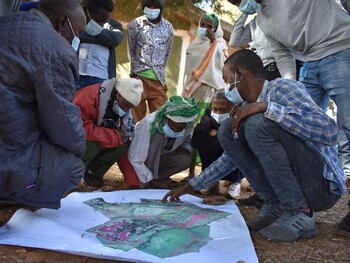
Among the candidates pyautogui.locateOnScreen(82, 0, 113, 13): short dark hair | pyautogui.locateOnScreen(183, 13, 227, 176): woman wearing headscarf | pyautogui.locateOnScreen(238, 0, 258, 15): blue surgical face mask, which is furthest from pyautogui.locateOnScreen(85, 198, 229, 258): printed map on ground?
pyautogui.locateOnScreen(183, 13, 227, 176): woman wearing headscarf

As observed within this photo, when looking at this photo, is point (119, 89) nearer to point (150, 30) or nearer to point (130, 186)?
point (130, 186)

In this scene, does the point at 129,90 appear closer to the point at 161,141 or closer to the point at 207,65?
the point at 161,141

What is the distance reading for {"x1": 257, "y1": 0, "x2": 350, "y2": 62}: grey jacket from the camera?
2674mm

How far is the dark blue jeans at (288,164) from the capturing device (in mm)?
2154

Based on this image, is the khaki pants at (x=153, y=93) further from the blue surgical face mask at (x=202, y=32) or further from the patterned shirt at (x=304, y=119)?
the patterned shirt at (x=304, y=119)

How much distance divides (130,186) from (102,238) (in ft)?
4.38

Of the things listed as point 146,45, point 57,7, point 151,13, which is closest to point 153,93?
point 146,45

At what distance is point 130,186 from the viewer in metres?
3.34

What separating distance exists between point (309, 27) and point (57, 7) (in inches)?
63.3

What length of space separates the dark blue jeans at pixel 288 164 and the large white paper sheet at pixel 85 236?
32 cm

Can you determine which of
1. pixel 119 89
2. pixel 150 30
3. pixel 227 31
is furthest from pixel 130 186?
pixel 227 31

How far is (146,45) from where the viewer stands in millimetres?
4461

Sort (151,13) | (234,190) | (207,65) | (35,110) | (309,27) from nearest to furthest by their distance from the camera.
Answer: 1. (35,110)
2. (309,27)
3. (234,190)
4. (151,13)
5. (207,65)

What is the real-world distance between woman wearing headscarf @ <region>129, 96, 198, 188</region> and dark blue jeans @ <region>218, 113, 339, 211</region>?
1.13 meters
